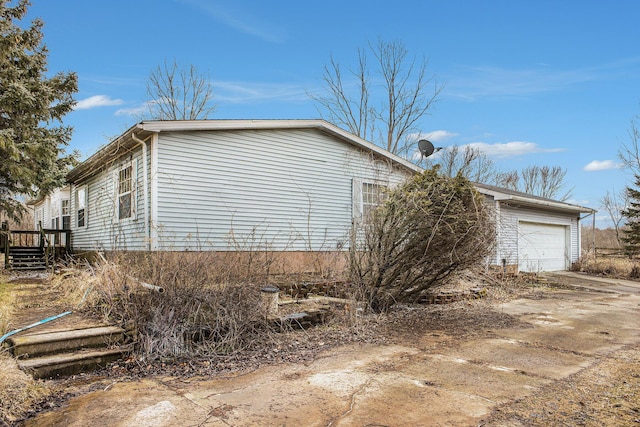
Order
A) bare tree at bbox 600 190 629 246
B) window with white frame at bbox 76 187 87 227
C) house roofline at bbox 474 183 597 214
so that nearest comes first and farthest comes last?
1. window with white frame at bbox 76 187 87 227
2. house roofline at bbox 474 183 597 214
3. bare tree at bbox 600 190 629 246

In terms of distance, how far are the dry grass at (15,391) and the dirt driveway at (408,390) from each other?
7.2 inches

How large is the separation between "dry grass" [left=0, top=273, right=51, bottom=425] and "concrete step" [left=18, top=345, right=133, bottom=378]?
164mm

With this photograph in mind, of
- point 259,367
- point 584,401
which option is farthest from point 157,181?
point 584,401

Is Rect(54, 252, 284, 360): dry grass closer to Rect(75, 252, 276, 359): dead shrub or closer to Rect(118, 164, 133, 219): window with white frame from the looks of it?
Rect(75, 252, 276, 359): dead shrub

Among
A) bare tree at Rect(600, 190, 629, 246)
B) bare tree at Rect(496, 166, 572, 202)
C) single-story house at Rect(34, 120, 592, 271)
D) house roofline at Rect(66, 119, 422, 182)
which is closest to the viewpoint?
house roofline at Rect(66, 119, 422, 182)

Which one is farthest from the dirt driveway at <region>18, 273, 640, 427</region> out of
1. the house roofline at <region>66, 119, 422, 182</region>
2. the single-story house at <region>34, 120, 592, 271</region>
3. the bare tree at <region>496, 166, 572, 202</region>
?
the bare tree at <region>496, 166, 572, 202</region>

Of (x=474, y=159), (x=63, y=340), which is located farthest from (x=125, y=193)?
(x=474, y=159)

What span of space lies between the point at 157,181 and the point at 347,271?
4.67m

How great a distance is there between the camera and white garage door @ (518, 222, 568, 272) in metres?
16.2

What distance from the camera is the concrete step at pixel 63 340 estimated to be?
425 centimetres

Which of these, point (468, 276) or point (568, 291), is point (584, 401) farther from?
point (568, 291)

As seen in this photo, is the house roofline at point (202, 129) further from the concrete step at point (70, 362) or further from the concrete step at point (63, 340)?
the concrete step at point (70, 362)

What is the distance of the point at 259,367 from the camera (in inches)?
183

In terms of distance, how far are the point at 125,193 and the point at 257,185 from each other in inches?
126
